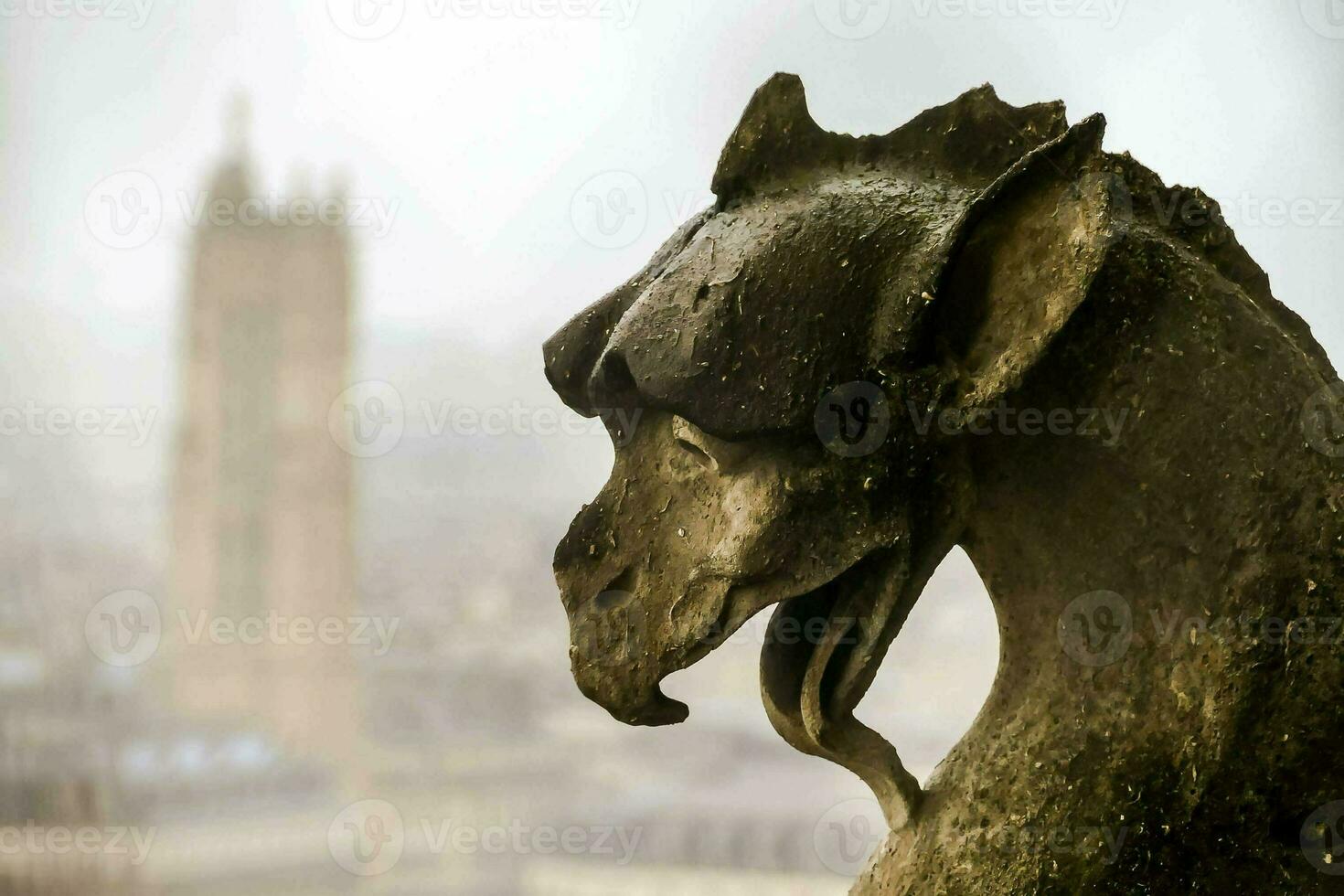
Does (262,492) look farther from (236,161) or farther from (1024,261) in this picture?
(1024,261)

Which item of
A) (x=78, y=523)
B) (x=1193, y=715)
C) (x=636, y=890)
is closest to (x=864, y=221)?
(x=1193, y=715)

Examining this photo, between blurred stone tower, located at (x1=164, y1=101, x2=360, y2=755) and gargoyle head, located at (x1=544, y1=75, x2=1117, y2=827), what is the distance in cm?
183

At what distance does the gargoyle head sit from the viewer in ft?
3.99

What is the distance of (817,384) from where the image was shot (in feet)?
4.00

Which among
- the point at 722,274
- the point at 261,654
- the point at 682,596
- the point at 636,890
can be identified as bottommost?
the point at 636,890

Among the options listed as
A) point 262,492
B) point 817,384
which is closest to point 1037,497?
point 817,384

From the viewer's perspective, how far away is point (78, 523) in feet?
10.1

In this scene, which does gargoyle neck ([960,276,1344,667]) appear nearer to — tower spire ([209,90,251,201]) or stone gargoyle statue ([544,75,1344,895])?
stone gargoyle statue ([544,75,1344,895])

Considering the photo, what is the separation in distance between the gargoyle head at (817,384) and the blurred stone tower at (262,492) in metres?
1.83

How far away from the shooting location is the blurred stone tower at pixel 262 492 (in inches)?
120

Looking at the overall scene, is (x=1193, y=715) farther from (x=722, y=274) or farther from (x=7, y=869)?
(x=7, y=869)

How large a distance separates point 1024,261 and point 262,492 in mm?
2244

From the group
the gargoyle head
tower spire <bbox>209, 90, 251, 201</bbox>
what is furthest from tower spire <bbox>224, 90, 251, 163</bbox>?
the gargoyle head

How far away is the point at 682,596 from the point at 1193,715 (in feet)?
1.50
